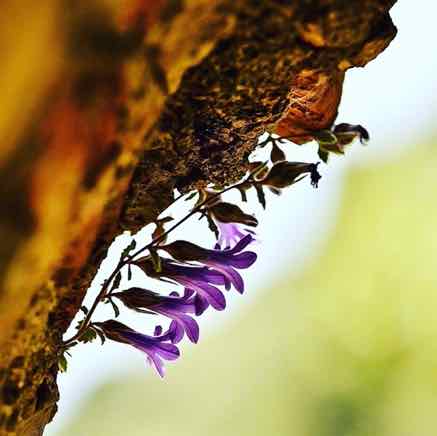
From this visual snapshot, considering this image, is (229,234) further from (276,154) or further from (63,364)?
(63,364)

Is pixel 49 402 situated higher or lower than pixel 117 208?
lower

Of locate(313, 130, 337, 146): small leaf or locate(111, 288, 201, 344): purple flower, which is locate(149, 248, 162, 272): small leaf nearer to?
locate(111, 288, 201, 344): purple flower

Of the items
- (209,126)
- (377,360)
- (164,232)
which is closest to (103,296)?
(164,232)

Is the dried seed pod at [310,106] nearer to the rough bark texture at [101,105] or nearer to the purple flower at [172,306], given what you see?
the rough bark texture at [101,105]

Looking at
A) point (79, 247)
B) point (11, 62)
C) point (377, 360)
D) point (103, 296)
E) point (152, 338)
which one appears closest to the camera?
point (11, 62)

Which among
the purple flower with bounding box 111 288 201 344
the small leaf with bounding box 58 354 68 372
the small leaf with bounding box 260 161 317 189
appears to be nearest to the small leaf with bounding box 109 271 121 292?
the purple flower with bounding box 111 288 201 344

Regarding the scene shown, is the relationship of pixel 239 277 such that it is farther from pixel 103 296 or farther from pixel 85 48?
pixel 85 48
